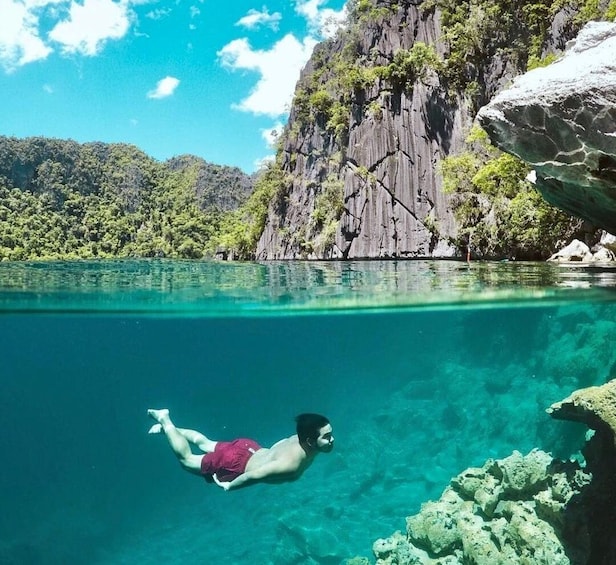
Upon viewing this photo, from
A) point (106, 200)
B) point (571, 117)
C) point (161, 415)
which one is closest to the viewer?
point (571, 117)

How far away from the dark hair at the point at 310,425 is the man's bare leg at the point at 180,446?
2578 mm

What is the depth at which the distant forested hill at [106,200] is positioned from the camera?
64375mm

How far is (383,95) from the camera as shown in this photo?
32.6 m

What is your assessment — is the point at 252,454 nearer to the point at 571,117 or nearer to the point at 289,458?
the point at 289,458

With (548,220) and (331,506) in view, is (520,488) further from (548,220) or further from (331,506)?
(548,220)

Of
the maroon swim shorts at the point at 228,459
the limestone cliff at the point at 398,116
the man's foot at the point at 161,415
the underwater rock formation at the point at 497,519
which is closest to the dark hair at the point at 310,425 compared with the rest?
the maroon swim shorts at the point at 228,459

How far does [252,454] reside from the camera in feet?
28.3

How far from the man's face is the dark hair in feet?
0.24

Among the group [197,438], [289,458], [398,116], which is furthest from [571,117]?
[398,116]

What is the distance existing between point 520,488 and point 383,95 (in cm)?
2777

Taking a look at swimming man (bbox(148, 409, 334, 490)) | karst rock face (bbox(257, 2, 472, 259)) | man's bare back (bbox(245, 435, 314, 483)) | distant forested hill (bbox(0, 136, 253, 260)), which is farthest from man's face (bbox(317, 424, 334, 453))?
distant forested hill (bbox(0, 136, 253, 260))

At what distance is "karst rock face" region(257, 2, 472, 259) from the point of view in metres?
29.5

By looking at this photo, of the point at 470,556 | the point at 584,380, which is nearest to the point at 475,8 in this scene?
the point at 584,380

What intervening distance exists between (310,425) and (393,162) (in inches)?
1030
